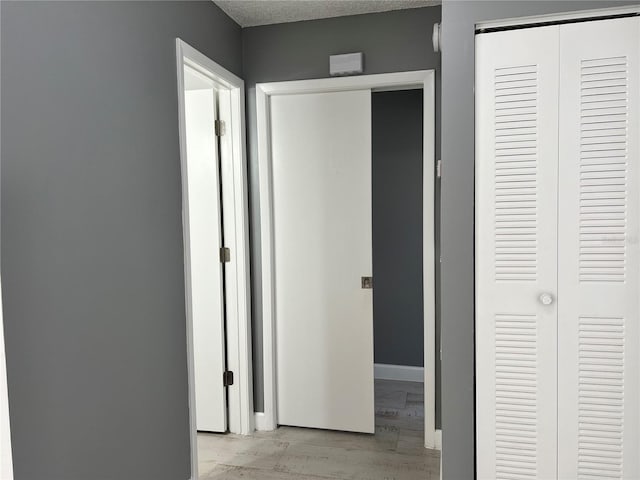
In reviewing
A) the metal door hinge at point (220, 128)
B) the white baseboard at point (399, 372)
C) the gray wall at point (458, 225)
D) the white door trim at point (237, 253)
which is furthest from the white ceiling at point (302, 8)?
the white baseboard at point (399, 372)

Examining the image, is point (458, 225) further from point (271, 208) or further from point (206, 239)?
point (206, 239)

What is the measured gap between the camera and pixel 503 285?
1.71 m

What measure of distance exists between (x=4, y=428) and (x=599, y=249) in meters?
1.93

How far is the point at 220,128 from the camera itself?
2861mm

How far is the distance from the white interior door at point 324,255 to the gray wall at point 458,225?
1.12 meters

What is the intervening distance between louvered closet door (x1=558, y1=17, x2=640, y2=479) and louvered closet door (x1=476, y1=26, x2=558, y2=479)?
0.15ft

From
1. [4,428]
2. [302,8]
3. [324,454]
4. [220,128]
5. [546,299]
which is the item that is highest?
[302,8]

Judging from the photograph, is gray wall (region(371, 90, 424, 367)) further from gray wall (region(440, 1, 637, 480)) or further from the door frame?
gray wall (region(440, 1, 637, 480))

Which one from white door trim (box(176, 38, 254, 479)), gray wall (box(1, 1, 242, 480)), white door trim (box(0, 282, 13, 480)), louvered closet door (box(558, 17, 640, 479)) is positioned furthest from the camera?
white door trim (box(176, 38, 254, 479))

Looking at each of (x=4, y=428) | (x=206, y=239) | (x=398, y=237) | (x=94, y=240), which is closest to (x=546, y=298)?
(x=94, y=240)

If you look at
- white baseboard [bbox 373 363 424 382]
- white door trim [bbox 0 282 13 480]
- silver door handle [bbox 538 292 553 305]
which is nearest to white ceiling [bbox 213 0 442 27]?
silver door handle [bbox 538 292 553 305]

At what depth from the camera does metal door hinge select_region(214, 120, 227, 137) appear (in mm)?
2850

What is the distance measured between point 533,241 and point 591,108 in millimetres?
497

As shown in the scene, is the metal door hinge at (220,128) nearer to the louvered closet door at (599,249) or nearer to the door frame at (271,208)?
Result: the door frame at (271,208)
